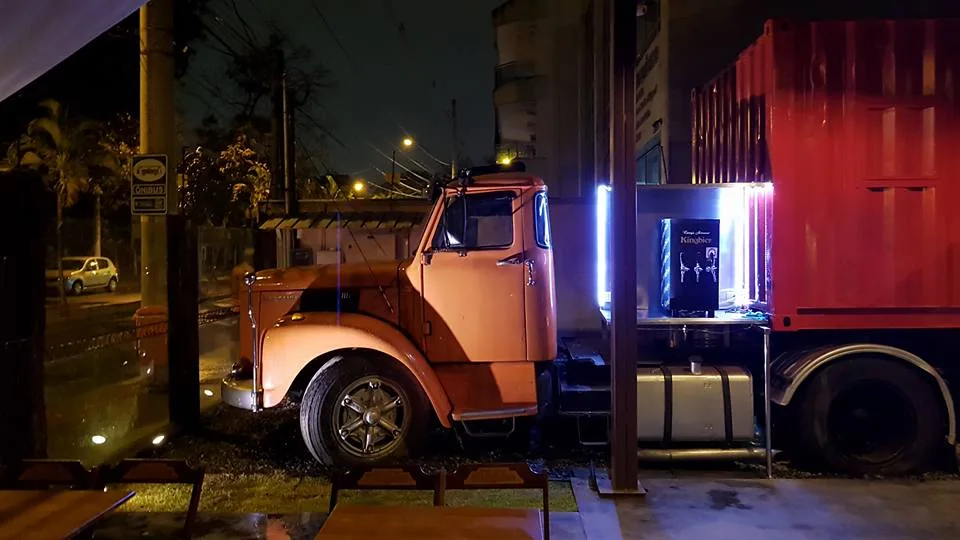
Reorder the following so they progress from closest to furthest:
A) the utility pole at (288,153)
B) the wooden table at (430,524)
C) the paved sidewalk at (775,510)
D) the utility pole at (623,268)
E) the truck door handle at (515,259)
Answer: the wooden table at (430,524)
the paved sidewalk at (775,510)
the utility pole at (623,268)
the truck door handle at (515,259)
the utility pole at (288,153)

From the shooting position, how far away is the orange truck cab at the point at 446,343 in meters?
6.35

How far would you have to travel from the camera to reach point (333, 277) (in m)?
6.73

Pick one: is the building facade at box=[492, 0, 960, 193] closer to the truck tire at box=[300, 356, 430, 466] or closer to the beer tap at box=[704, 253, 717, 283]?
the beer tap at box=[704, 253, 717, 283]

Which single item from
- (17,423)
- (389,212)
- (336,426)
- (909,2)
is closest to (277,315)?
(336,426)

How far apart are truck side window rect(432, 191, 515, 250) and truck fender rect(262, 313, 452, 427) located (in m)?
0.89

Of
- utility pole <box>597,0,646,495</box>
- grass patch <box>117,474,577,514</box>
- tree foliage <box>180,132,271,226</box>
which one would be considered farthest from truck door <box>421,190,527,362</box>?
tree foliage <box>180,132,271,226</box>

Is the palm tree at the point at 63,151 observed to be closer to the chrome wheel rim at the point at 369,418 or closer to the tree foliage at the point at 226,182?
the tree foliage at the point at 226,182

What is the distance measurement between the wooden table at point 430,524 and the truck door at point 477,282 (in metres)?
2.75

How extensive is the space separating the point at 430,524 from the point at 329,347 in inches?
119

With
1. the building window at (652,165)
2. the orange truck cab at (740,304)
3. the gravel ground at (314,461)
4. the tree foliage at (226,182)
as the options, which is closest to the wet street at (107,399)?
the gravel ground at (314,461)

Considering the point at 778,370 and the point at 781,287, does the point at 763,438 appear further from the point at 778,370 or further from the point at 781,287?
the point at 781,287

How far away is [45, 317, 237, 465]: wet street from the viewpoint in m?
7.61

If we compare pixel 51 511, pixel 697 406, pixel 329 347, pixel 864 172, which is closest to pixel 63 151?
pixel 329 347

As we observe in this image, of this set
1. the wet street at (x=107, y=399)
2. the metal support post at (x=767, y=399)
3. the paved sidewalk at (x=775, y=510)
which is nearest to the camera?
the paved sidewalk at (x=775, y=510)
